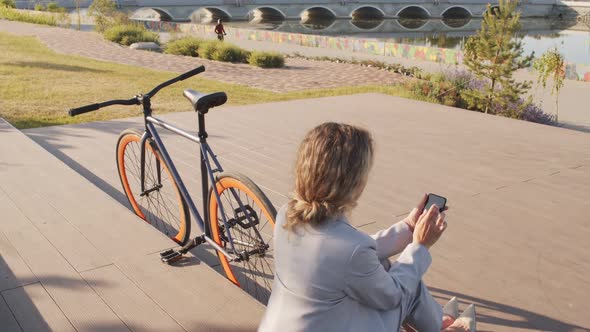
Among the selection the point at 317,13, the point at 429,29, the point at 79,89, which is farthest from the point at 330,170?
the point at 317,13

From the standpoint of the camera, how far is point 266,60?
59.4 ft

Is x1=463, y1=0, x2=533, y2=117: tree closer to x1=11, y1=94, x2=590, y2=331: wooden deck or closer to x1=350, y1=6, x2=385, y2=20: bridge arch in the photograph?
x1=11, y1=94, x2=590, y2=331: wooden deck

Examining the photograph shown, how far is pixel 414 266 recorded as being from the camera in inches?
86.5

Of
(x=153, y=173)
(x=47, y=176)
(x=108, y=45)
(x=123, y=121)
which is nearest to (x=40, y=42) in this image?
(x=108, y=45)

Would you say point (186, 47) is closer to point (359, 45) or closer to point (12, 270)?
point (359, 45)

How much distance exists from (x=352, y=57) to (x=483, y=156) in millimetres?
15185

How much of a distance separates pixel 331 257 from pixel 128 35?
74.3ft

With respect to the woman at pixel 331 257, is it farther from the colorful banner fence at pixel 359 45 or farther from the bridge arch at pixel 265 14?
the bridge arch at pixel 265 14

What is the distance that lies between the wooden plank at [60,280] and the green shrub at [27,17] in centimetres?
2936

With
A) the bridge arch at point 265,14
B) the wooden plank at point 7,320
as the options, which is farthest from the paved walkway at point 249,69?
the bridge arch at point 265,14

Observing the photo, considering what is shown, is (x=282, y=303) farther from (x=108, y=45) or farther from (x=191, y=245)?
(x=108, y=45)

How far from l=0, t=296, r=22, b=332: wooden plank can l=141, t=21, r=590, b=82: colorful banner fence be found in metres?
17.1

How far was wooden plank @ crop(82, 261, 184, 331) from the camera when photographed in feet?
9.84

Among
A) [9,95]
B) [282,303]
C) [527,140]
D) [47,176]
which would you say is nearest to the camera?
[282,303]
